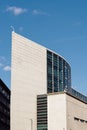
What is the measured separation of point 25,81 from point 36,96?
609 cm

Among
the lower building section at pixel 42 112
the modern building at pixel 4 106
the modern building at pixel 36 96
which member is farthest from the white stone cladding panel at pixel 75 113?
the modern building at pixel 4 106

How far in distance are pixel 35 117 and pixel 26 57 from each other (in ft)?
62.0

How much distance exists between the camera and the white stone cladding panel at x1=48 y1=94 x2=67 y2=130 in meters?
105

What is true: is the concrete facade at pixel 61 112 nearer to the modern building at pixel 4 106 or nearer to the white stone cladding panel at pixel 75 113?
the white stone cladding panel at pixel 75 113

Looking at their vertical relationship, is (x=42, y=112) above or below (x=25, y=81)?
below

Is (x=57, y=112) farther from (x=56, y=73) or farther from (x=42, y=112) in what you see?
(x=56, y=73)

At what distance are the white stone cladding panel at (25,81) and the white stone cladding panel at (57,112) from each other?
5.44m

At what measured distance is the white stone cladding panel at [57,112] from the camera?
104688 millimetres

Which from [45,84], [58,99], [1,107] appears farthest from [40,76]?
[1,107]

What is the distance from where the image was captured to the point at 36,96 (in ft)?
366

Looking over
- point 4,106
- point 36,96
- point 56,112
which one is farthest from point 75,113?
point 4,106

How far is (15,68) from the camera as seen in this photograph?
10994 cm

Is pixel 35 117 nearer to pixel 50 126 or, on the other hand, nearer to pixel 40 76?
pixel 50 126

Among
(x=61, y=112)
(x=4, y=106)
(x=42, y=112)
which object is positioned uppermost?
(x=4, y=106)
